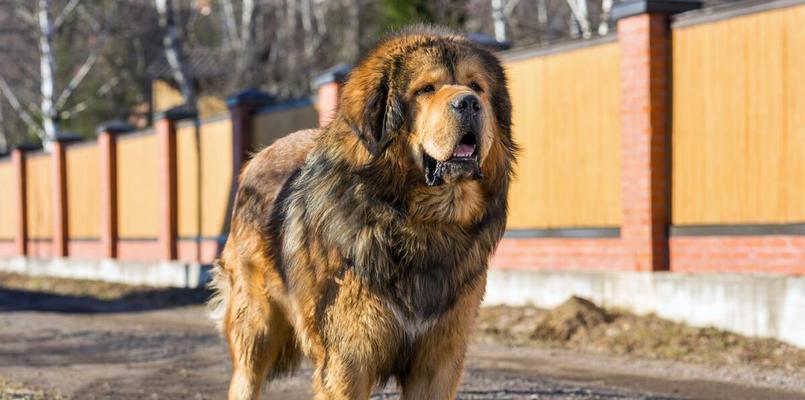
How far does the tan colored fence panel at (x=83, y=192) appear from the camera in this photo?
29.1 metres

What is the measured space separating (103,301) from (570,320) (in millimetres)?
11011

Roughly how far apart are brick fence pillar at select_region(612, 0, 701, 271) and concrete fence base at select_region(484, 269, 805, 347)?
1.19 feet

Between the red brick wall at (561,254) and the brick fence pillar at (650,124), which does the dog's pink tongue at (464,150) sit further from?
the red brick wall at (561,254)

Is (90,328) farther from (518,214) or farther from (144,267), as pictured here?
(144,267)

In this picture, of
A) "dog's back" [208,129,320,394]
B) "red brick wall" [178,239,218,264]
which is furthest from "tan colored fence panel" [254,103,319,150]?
"dog's back" [208,129,320,394]

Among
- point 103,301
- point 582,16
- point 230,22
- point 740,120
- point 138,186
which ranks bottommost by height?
point 103,301

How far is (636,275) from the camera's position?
13.4 meters

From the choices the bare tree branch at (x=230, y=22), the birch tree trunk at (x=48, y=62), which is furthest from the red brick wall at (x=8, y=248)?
the bare tree branch at (x=230, y=22)

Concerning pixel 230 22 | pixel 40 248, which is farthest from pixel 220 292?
pixel 230 22

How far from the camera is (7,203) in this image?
117 feet

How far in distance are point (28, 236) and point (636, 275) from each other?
24016 mm

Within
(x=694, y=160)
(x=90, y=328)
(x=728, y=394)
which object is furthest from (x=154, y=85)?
(x=728, y=394)

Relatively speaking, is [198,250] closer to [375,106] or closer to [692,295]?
[692,295]

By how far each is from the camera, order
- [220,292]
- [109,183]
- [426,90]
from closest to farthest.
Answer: [426,90] < [220,292] < [109,183]
